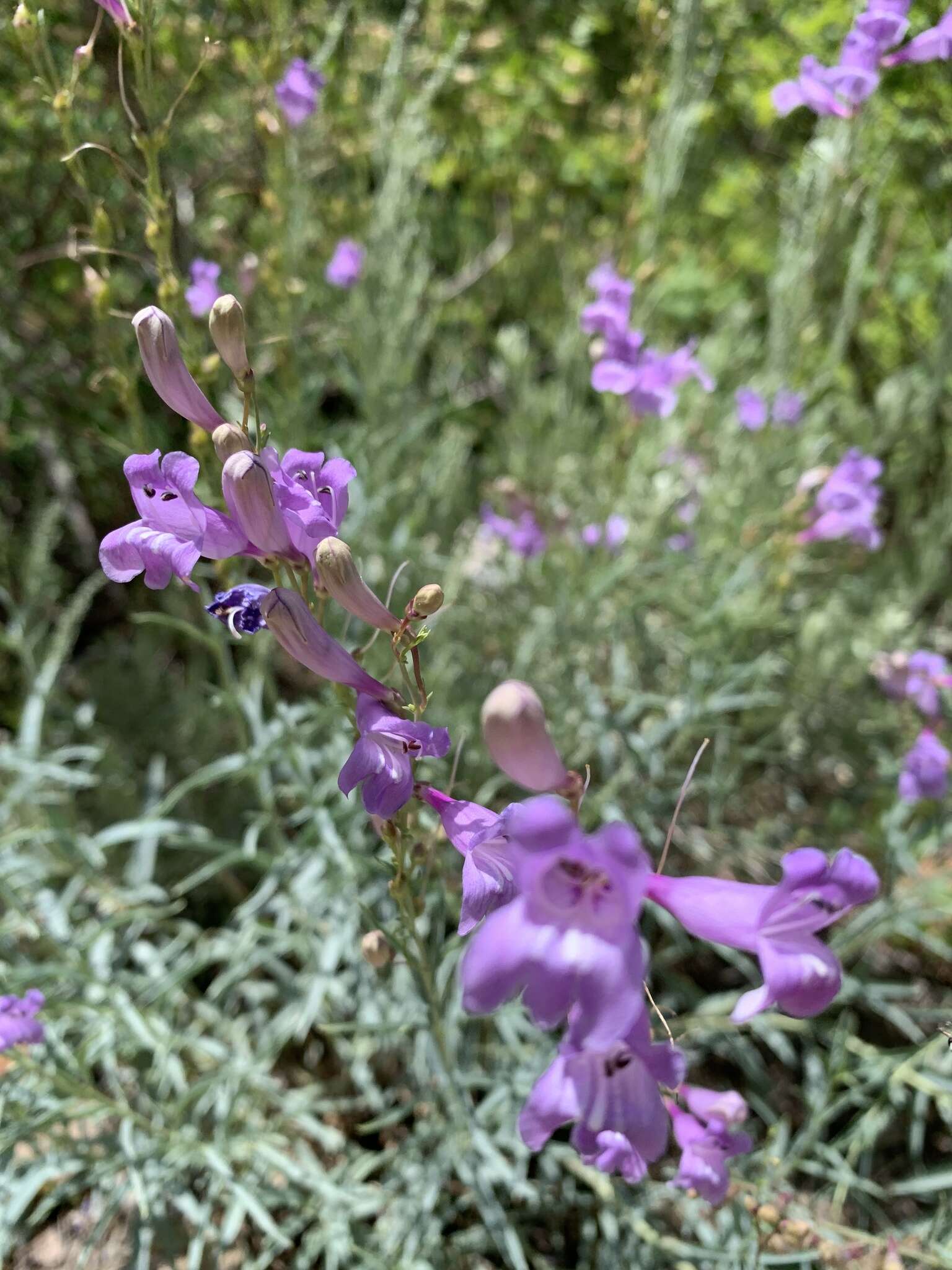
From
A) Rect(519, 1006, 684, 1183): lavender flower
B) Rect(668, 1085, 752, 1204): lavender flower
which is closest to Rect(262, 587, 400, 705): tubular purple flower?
Rect(519, 1006, 684, 1183): lavender flower

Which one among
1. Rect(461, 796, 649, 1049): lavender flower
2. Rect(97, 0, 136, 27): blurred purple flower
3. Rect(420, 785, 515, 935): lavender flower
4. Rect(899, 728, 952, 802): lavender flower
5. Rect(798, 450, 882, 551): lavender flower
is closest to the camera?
Rect(461, 796, 649, 1049): lavender flower

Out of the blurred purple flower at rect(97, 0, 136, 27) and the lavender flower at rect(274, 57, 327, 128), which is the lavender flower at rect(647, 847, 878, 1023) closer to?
the blurred purple flower at rect(97, 0, 136, 27)

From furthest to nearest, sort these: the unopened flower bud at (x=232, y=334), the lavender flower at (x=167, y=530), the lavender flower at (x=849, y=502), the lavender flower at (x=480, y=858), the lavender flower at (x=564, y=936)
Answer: the lavender flower at (x=849, y=502), the unopened flower bud at (x=232, y=334), the lavender flower at (x=167, y=530), the lavender flower at (x=480, y=858), the lavender flower at (x=564, y=936)

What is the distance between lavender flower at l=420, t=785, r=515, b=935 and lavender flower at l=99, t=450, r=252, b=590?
1.60 feet

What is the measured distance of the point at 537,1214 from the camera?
2268 millimetres

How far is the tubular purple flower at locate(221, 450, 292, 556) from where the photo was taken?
1.14 meters

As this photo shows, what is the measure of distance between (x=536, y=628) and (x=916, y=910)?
1.39 m

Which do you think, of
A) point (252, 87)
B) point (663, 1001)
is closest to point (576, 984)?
point (663, 1001)

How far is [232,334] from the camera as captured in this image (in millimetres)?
1362

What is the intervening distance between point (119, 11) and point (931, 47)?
1857 mm

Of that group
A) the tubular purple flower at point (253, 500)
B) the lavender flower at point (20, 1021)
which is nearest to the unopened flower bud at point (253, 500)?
the tubular purple flower at point (253, 500)

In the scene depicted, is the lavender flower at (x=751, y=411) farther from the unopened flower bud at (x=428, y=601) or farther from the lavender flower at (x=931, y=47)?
the unopened flower bud at (x=428, y=601)

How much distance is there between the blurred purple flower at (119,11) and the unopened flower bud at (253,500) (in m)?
0.97

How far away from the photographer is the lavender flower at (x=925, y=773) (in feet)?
8.18
